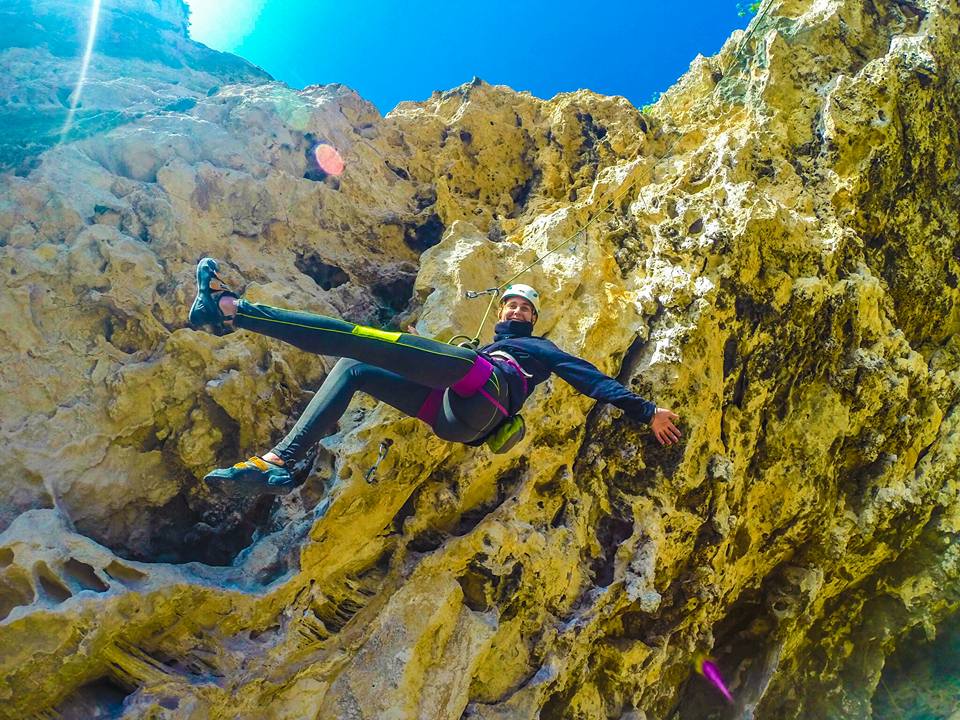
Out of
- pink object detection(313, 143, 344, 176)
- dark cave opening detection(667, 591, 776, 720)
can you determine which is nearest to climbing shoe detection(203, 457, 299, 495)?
pink object detection(313, 143, 344, 176)

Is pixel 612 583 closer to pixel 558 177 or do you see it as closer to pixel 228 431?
pixel 228 431

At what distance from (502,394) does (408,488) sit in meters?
1.47

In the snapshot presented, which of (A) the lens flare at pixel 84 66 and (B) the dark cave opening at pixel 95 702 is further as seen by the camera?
(A) the lens flare at pixel 84 66

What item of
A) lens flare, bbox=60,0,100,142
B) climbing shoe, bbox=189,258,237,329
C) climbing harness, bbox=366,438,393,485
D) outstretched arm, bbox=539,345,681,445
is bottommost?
outstretched arm, bbox=539,345,681,445

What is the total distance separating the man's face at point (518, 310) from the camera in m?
4.88

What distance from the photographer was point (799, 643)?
262 inches

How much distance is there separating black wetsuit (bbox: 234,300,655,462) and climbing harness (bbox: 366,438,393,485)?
0.55 meters

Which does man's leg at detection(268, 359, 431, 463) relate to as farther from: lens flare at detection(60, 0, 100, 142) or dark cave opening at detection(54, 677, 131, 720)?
lens flare at detection(60, 0, 100, 142)

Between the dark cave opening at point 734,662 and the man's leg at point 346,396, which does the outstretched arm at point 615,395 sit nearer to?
the man's leg at point 346,396

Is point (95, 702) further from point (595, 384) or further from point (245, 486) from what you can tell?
point (595, 384)

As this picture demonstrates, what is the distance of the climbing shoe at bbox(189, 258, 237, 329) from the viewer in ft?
11.3

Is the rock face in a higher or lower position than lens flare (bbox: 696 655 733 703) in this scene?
higher

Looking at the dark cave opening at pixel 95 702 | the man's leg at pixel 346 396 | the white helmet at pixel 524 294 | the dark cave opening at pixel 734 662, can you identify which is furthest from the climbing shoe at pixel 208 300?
the dark cave opening at pixel 734 662

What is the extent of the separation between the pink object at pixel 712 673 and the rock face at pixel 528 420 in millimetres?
95
